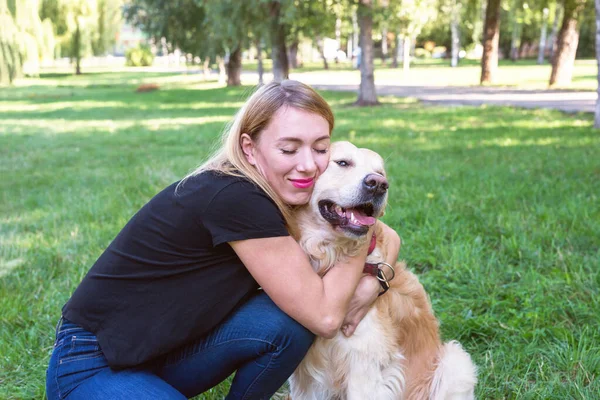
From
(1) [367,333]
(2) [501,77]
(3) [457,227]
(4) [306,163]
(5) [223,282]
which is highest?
(4) [306,163]

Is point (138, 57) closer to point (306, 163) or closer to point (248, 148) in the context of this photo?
point (248, 148)

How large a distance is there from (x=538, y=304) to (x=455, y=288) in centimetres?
53

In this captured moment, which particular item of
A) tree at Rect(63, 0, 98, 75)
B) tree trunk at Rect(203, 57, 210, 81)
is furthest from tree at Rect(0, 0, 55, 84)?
tree trunk at Rect(203, 57, 210, 81)

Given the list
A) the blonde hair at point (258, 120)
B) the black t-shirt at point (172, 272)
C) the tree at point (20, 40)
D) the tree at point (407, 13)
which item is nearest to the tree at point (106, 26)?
the tree at point (20, 40)

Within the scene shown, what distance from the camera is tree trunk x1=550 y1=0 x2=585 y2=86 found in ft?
54.4

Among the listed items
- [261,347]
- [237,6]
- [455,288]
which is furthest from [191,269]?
[237,6]

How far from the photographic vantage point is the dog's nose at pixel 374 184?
2.38 metres

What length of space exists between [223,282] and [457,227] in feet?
9.55

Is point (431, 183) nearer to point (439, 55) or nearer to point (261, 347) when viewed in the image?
point (261, 347)

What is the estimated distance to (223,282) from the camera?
2.38m

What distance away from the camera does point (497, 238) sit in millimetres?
4625

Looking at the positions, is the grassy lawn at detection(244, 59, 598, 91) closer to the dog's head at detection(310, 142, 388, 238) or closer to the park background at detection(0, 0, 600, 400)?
the park background at detection(0, 0, 600, 400)

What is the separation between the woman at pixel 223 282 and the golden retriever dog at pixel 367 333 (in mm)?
91

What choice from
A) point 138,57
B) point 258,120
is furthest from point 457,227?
point 138,57
